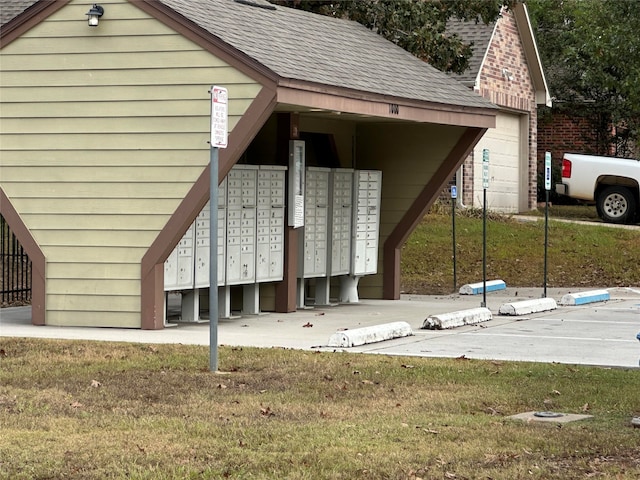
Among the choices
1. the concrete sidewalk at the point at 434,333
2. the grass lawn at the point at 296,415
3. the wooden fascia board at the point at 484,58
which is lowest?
the concrete sidewalk at the point at 434,333

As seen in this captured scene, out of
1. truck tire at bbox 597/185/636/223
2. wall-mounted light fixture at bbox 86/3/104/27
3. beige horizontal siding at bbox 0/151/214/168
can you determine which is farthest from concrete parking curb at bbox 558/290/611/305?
truck tire at bbox 597/185/636/223

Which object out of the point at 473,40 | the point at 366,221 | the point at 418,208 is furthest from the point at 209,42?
the point at 473,40

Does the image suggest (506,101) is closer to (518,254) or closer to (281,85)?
(518,254)

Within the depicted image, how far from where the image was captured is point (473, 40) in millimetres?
32844

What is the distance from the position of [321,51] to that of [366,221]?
3.36 metres

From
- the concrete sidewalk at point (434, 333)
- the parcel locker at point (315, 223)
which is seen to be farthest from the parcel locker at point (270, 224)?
the parcel locker at point (315, 223)

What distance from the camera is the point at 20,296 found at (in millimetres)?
20797

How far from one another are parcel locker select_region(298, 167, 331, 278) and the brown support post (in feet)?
1.65

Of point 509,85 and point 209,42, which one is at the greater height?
point 509,85

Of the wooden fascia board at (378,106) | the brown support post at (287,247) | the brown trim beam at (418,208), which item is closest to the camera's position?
the wooden fascia board at (378,106)

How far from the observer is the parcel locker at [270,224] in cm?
1778

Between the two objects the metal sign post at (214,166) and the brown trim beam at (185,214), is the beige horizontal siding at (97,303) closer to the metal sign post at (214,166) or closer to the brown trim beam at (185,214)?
the brown trim beam at (185,214)

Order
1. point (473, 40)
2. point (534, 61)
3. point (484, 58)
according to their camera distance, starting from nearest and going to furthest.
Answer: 1. point (484, 58)
2. point (473, 40)
3. point (534, 61)

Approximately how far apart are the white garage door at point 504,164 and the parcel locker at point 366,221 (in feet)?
39.4
